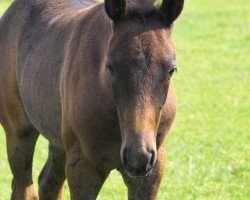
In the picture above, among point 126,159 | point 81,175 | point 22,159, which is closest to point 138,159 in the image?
point 126,159

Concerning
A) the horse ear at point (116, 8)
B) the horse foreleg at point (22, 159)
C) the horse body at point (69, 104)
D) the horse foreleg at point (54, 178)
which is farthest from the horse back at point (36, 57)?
the horse ear at point (116, 8)

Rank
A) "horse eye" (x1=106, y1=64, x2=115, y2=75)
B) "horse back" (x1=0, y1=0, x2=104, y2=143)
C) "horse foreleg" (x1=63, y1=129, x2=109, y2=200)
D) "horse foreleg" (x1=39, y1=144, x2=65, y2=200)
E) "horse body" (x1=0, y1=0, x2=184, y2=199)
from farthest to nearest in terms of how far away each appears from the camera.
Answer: "horse foreleg" (x1=39, y1=144, x2=65, y2=200) → "horse back" (x1=0, y1=0, x2=104, y2=143) → "horse foreleg" (x1=63, y1=129, x2=109, y2=200) → "horse body" (x1=0, y1=0, x2=184, y2=199) → "horse eye" (x1=106, y1=64, x2=115, y2=75)

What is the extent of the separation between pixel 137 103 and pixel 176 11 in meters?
0.66

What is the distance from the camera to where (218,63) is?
48.8 feet

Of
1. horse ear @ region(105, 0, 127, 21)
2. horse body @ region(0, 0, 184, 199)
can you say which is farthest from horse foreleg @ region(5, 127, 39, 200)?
horse ear @ region(105, 0, 127, 21)

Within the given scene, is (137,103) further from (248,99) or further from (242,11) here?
(242,11)

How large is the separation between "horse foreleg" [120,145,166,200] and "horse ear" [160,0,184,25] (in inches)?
35.2

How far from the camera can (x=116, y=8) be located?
436cm

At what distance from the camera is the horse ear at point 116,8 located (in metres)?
4.34

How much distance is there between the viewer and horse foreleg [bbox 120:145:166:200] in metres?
4.85

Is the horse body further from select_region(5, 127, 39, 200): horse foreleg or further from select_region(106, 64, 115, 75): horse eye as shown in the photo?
select_region(106, 64, 115, 75): horse eye

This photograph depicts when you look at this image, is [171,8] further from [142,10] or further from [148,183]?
[148,183]

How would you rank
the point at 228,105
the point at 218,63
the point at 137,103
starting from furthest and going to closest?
the point at 218,63 → the point at 228,105 → the point at 137,103

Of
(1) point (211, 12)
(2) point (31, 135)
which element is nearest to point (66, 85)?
(2) point (31, 135)
